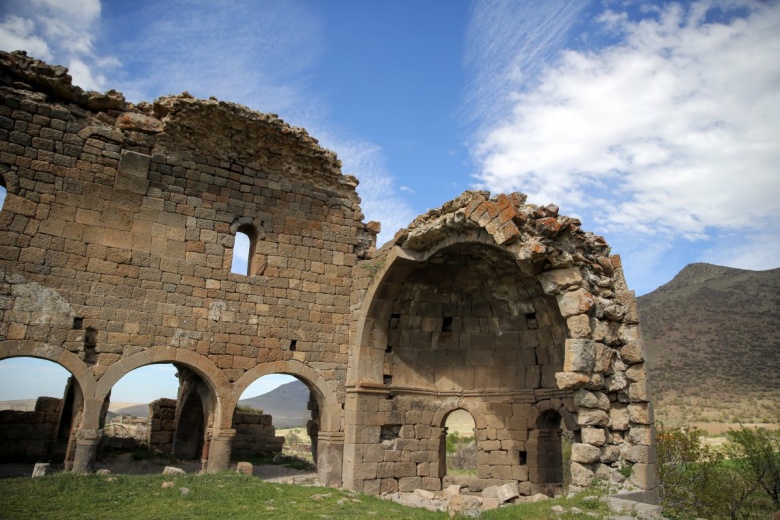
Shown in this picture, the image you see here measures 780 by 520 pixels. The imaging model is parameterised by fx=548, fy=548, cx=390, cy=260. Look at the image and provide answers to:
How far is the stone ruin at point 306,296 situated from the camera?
8.86 m

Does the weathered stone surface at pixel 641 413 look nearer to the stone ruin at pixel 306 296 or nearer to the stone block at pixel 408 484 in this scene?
the stone ruin at pixel 306 296

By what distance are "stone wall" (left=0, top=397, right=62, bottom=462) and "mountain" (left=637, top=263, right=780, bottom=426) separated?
87.1 feet

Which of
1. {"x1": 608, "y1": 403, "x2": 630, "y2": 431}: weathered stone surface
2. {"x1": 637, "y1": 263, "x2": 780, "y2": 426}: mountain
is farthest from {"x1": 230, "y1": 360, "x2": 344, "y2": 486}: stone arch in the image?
{"x1": 637, "y1": 263, "x2": 780, "y2": 426}: mountain

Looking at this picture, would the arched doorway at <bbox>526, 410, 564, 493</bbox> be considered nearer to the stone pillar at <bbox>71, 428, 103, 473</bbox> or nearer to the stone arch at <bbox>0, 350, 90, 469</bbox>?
the stone pillar at <bbox>71, 428, 103, 473</bbox>

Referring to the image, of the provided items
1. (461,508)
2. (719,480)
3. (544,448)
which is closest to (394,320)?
(544,448)

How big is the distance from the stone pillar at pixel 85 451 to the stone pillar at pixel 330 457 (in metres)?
4.31

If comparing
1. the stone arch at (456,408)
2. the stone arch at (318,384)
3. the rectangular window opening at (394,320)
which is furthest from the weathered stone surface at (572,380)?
the stone arch at (318,384)

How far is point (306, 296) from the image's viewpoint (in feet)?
39.1

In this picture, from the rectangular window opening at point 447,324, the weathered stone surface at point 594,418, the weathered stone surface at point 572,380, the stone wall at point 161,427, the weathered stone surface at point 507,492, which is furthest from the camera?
the stone wall at point 161,427

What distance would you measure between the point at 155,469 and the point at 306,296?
519 cm

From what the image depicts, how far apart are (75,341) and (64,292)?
87 cm

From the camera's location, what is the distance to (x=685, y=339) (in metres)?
40.5

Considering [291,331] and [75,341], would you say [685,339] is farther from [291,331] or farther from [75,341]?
[75,341]

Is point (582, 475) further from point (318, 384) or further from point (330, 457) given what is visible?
point (318, 384)
